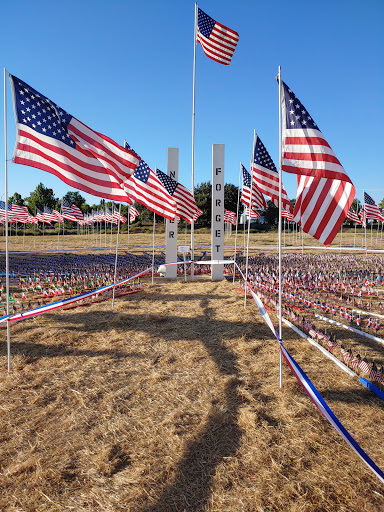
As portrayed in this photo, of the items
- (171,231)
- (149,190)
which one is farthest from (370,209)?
(149,190)

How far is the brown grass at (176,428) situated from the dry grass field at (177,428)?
0.01 metres

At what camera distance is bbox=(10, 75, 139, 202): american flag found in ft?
18.6

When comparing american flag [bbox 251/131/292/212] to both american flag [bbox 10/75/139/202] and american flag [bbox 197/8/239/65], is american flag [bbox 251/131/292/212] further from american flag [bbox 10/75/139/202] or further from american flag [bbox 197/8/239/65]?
american flag [bbox 197/8/239/65]

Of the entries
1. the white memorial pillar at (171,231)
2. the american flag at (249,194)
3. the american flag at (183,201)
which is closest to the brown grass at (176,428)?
the american flag at (249,194)

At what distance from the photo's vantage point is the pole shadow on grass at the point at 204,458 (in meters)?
2.90

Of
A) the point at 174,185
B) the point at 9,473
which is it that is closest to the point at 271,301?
the point at 174,185

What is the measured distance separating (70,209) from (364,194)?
70.6 ft

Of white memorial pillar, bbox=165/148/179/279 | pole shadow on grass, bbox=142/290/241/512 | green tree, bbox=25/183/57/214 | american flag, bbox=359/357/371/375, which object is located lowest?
pole shadow on grass, bbox=142/290/241/512

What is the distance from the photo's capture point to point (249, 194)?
11.6 m

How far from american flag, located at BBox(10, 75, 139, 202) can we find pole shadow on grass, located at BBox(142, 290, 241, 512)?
4350 millimetres

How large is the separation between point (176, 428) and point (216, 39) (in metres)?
15.4

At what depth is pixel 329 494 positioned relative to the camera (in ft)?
9.68

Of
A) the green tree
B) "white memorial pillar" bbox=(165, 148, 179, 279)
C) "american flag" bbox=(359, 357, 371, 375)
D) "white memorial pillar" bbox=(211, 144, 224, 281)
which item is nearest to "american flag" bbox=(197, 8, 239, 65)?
"white memorial pillar" bbox=(211, 144, 224, 281)

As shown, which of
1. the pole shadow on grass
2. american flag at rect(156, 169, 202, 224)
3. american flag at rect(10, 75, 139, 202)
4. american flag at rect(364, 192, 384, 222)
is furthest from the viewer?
american flag at rect(364, 192, 384, 222)
